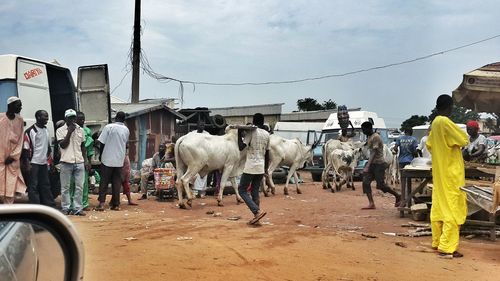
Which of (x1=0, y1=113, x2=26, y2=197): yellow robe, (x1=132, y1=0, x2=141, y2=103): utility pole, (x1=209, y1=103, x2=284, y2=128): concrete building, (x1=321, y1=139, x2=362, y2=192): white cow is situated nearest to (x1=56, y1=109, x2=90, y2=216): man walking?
(x1=0, y1=113, x2=26, y2=197): yellow robe

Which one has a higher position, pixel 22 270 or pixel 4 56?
pixel 4 56

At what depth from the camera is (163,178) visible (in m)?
11.6

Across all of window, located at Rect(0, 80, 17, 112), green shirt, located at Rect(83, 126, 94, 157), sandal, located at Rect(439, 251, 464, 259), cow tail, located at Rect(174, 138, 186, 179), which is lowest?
sandal, located at Rect(439, 251, 464, 259)

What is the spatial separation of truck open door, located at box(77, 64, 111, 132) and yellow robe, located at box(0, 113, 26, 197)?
13.0ft

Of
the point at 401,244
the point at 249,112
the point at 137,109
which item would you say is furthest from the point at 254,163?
the point at 249,112

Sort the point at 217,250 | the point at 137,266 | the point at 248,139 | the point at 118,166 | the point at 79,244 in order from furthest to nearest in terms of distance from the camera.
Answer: the point at 118,166 → the point at 248,139 → the point at 217,250 → the point at 137,266 → the point at 79,244

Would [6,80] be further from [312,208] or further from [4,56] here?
[312,208]

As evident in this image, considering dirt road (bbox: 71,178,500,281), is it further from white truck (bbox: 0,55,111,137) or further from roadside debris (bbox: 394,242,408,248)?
white truck (bbox: 0,55,111,137)

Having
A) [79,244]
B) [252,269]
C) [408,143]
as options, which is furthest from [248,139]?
[79,244]

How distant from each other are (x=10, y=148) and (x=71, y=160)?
118 centimetres

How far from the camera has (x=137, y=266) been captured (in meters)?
5.13

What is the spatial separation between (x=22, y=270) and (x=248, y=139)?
681 centimetres

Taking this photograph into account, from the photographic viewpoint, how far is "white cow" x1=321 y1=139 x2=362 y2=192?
49.6 ft

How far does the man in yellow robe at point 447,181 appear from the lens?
6145 mm
